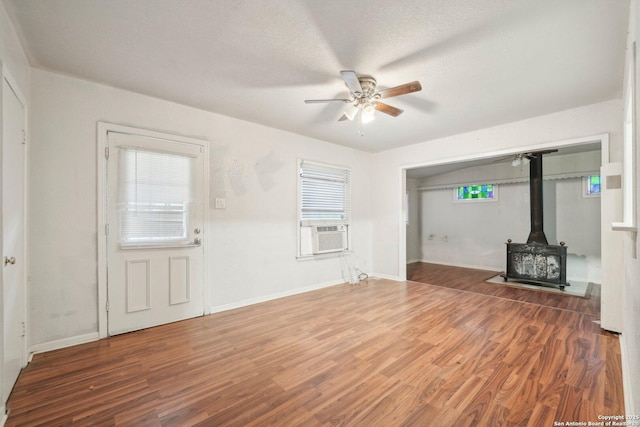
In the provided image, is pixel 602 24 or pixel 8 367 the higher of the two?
pixel 602 24

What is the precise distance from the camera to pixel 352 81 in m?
2.25

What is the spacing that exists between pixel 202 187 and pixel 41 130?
147 cm

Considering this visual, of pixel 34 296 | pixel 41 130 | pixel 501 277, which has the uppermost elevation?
pixel 41 130

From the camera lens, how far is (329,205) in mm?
4824

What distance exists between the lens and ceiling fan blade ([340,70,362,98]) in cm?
213

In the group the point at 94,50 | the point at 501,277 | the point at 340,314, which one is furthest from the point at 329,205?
the point at 501,277

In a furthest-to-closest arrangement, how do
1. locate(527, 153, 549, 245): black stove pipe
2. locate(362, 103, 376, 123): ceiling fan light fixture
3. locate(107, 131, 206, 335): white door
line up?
1. locate(527, 153, 549, 245): black stove pipe
2. locate(107, 131, 206, 335): white door
3. locate(362, 103, 376, 123): ceiling fan light fixture

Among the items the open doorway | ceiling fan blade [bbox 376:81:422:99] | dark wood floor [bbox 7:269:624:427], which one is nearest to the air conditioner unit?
the open doorway

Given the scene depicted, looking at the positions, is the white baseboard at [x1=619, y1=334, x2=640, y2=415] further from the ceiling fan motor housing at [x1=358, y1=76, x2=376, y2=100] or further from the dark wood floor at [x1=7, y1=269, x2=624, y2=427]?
the ceiling fan motor housing at [x1=358, y1=76, x2=376, y2=100]

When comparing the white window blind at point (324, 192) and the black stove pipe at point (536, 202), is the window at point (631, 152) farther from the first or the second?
the white window blind at point (324, 192)

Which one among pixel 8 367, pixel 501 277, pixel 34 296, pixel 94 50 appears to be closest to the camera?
pixel 8 367

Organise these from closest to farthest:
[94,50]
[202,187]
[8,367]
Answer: [8,367]
[94,50]
[202,187]

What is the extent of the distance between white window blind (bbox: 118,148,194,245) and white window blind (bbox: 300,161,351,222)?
70.1 inches

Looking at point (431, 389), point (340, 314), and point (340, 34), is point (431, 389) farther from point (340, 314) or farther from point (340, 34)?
point (340, 34)
